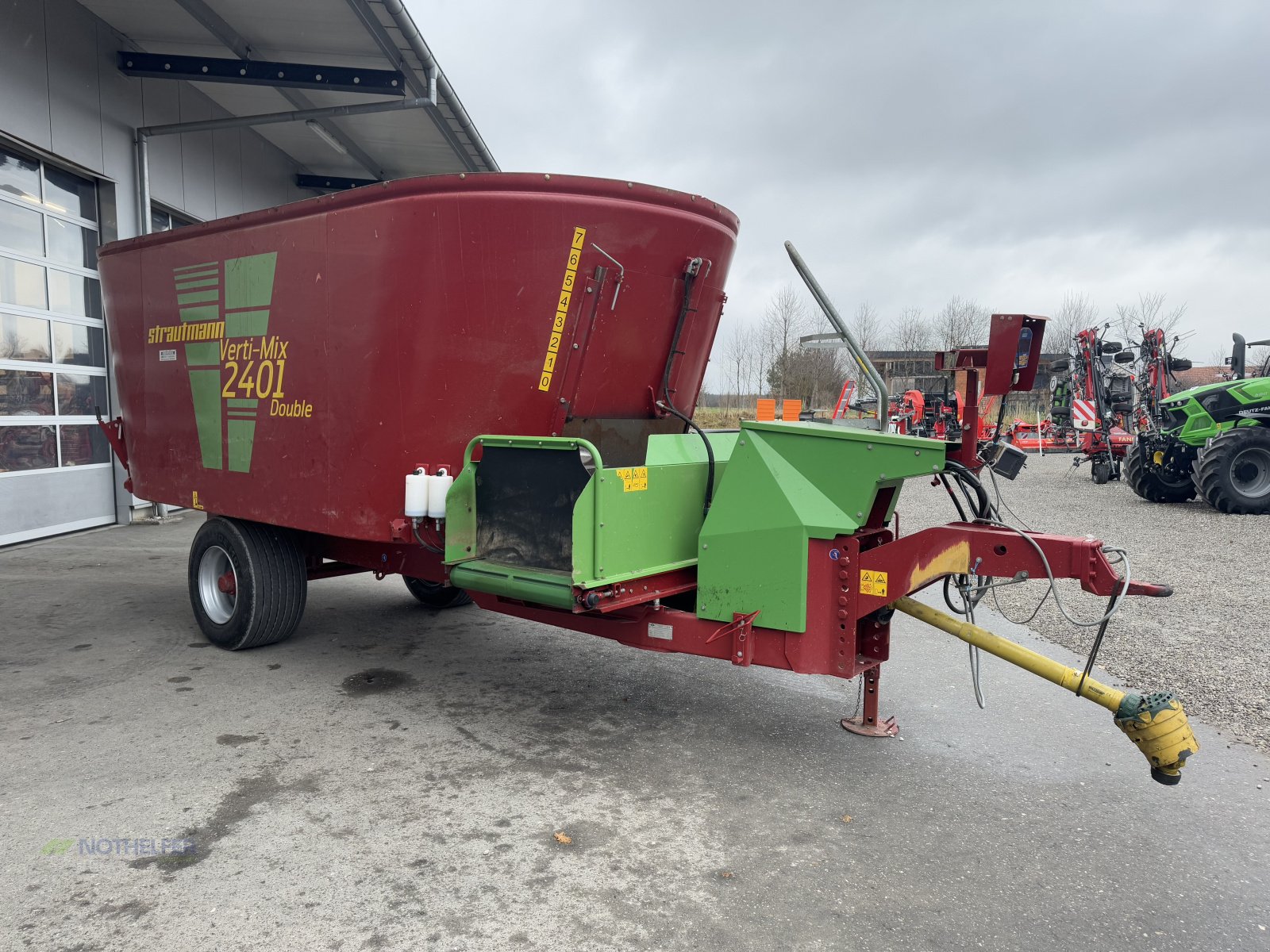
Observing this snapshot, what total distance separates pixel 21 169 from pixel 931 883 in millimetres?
10445

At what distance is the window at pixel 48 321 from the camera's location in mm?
8477

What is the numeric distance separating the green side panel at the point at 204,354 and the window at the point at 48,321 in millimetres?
4855

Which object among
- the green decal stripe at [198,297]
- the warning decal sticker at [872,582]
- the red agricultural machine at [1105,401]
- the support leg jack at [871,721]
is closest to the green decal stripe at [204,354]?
the green decal stripe at [198,297]

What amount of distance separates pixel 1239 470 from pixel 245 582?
12.1 metres

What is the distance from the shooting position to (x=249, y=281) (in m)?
4.64

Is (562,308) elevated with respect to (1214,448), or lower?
elevated

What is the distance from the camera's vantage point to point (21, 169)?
340 inches

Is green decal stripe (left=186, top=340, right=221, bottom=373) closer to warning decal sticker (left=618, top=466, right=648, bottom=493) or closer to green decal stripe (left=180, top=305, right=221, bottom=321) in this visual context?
green decal stripe (left=180, top=305, right=221, bottom=321)

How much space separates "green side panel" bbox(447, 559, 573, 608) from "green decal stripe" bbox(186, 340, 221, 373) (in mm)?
2184

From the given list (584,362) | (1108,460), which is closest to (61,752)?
(584,362)

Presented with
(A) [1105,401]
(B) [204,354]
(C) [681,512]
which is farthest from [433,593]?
(A) [1105,401]

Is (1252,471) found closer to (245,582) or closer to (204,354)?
(245,582)

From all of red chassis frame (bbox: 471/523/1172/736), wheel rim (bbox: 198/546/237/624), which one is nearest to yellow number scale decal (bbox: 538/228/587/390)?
red chassis frame (bbox: 471/523/1172/736)

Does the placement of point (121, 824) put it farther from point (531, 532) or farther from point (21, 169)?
point (21, 169)
